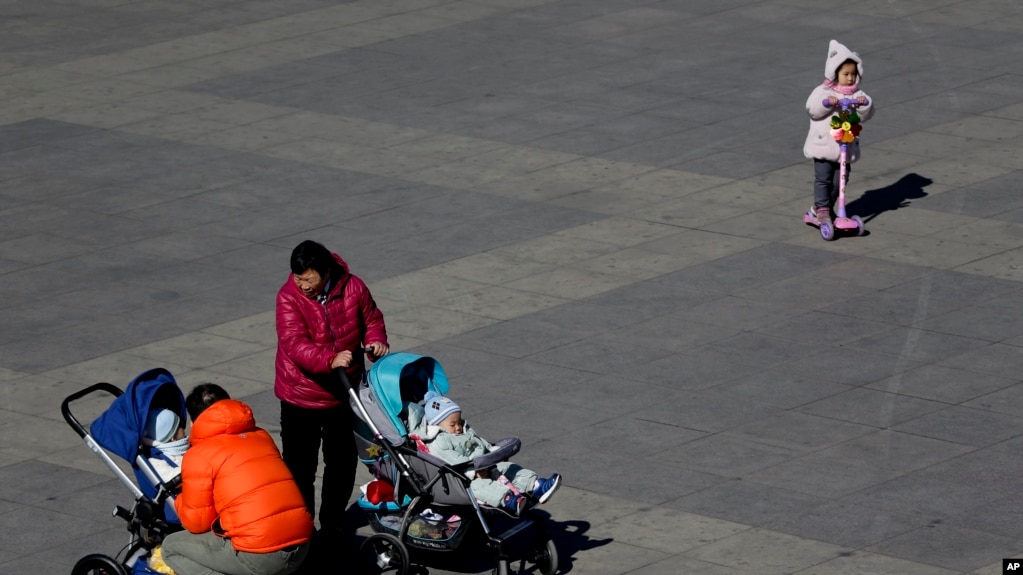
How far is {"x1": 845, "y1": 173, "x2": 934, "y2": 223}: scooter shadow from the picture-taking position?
15.4 meters

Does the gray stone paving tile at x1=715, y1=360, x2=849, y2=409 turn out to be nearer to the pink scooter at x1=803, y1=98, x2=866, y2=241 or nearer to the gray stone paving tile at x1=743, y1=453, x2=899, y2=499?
the gray stone paving tile at x1=743, y1=453, x2=899, y2=499

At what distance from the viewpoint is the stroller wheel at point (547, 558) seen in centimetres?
914

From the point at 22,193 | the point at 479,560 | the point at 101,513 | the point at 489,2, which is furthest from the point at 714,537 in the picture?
the point at 489,2

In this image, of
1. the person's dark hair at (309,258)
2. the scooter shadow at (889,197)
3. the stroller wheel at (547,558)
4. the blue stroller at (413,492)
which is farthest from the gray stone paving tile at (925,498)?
the scooter shadow at (889,197)

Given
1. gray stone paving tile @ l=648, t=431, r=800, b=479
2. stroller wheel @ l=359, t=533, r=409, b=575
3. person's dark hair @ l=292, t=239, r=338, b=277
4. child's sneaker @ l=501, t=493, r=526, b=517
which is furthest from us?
gray stone paving tile @ l=648, t=431, r=800, b=479

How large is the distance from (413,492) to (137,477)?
1481 mm

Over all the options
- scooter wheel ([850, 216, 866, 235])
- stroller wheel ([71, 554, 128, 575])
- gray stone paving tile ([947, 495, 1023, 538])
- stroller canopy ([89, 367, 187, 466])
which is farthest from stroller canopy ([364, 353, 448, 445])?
scooter wheel ([850, 216, 866, 235])

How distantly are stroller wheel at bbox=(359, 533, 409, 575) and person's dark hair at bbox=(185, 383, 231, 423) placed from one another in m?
1.15

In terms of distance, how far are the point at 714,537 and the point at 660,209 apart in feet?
20.1

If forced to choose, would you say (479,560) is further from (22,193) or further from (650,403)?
(22,193)

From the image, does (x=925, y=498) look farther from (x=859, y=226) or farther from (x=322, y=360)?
(x=859, y=226)

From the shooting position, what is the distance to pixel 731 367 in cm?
1202

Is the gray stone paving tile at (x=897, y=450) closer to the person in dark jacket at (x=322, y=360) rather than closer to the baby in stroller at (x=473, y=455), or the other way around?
the baby in stroller at (x=473, y=455)

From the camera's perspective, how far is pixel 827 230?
14.6m
